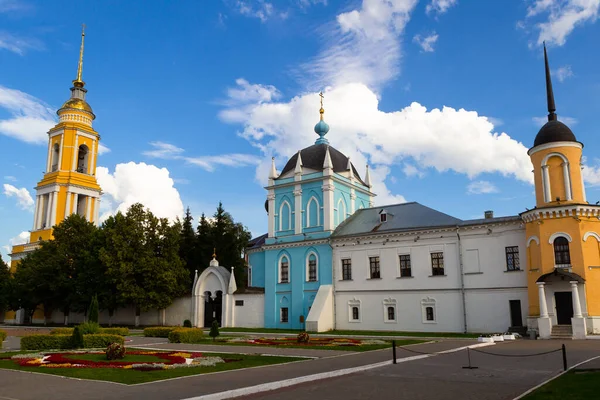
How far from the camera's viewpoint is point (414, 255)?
35000 mm

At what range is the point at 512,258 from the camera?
31281 mm

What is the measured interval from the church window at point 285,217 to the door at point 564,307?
20785mm

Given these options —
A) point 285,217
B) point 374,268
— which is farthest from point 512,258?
point 285,217

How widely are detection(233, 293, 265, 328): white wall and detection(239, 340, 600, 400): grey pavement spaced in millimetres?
24111

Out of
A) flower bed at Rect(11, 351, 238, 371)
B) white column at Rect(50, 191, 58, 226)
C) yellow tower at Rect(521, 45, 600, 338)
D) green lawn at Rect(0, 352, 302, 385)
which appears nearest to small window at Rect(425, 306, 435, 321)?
yellow tower at Rect(521, 45, 600, 338)

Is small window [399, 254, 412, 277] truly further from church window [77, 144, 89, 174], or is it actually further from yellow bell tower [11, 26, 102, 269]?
church window [77, 144, 89, 174]

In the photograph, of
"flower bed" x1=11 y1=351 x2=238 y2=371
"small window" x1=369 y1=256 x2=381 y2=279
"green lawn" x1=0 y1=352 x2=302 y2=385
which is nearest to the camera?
"green lawn" x1=0 y1=352 x2=302 y2=385

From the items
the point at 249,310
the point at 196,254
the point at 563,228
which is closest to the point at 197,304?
the point at 249,310

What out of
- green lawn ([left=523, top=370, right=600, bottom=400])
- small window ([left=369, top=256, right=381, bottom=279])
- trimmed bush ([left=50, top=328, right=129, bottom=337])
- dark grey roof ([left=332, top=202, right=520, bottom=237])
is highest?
dark grey roof ([left=332, top=202, right=520, bottom=237])

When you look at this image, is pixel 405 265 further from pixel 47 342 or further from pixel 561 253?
pixel 47 342

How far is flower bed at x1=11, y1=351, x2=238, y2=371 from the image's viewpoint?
15.6 m

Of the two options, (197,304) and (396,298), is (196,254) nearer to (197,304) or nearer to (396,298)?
(197,304)

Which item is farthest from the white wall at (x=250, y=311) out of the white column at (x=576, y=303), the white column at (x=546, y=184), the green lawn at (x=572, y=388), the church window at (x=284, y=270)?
the green lawn at (x=572, y=388)

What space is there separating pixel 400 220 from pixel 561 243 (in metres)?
11.7
